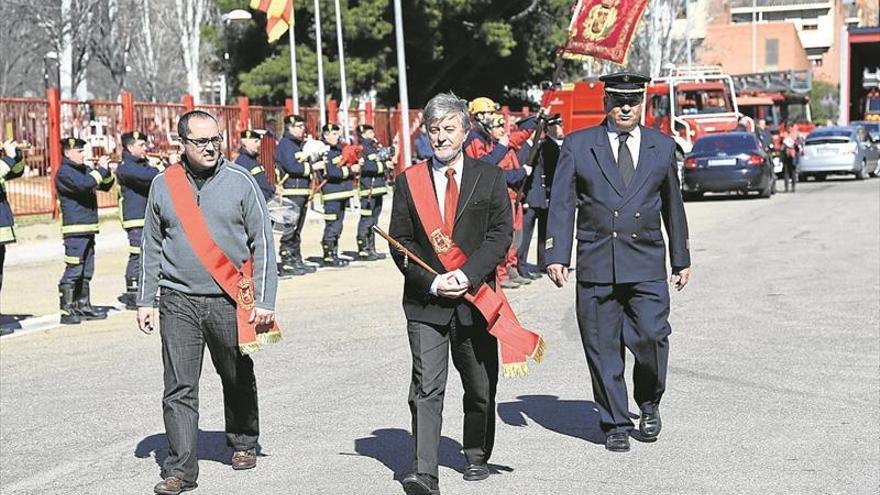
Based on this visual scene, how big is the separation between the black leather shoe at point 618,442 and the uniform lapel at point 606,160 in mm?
1297

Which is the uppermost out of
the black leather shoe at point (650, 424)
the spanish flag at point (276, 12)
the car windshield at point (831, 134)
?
the spanish flag at point (276, 12)

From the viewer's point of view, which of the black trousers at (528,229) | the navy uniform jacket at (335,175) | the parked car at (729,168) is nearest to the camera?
the black trousers at (528,229)

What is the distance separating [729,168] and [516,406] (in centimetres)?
2218

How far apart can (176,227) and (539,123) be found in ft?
25.3

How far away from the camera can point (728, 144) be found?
30656 millimetres

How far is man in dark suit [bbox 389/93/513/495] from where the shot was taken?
679cm

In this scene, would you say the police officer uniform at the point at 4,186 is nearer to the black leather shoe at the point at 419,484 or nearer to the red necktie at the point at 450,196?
the red necktie at the point at 450,196

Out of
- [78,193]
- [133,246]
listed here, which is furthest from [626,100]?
[133,246]

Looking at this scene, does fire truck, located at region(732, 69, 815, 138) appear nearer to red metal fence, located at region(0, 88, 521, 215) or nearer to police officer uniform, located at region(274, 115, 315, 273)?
red metal fence, located at region(0, 88, 521, 215)

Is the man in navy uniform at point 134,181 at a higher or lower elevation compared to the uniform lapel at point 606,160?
lower

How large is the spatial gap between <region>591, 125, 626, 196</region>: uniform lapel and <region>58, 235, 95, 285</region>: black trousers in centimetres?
740

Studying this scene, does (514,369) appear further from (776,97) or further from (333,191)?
(776,97)

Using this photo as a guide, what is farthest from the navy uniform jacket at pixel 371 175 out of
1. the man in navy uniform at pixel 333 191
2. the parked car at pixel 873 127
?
the parked car at pixel 873 127

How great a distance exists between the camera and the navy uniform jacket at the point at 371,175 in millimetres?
19819
